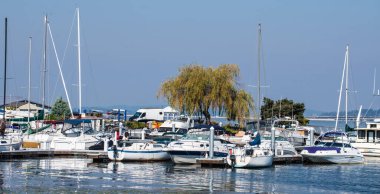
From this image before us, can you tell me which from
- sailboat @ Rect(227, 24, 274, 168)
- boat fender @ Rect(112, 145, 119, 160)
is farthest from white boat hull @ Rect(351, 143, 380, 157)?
boat fender @ Rect(112, 145, 119, 160)

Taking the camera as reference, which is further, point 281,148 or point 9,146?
point 281,148

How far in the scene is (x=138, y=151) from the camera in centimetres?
5475

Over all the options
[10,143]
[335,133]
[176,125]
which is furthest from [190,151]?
[176,125]

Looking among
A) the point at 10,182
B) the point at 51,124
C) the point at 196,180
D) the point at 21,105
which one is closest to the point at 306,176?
the point at 196,180

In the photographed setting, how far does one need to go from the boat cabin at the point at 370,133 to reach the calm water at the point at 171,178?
11.1 meters

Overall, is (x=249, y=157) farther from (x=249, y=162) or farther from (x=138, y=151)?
(x=138, y=151)

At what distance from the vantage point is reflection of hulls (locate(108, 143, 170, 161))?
178 feet

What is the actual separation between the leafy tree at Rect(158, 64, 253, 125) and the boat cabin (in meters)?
18.0

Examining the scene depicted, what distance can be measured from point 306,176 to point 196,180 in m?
8.94

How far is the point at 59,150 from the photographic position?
197 feet

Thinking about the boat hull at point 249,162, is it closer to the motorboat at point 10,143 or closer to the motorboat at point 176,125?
the motorboat at point 10,143

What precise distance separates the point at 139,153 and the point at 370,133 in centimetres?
2366

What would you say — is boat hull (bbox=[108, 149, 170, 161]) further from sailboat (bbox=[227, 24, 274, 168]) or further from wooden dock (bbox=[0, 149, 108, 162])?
sailboat (bbox=[227, 24, 274, 168])

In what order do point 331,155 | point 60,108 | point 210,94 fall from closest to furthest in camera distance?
point 331,155 → point 210,94 → point 60,108
